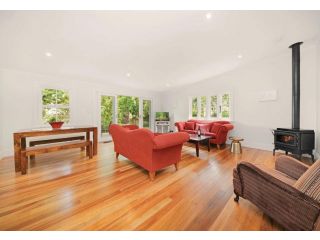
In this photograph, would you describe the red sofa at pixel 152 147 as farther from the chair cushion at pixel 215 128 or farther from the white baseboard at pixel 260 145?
the white baseboard at pixel 260 145

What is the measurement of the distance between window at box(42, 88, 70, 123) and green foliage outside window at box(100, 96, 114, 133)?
1.24m

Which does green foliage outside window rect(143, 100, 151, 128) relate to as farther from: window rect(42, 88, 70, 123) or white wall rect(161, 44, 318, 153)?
window rect(42, 88, 70, 123)

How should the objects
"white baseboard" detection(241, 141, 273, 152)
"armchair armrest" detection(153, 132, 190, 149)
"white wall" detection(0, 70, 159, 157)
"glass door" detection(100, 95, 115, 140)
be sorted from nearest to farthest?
1. "armchair armrest" detection(153, 132, 190, 149)
2. "white wall" detection(0, 70, 159, 157)
3. "white baseboard" detection(241, 141, 273, 152)
4. "glass door" detection(100, 95, 115, 140)

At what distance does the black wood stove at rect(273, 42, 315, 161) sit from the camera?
337 cm

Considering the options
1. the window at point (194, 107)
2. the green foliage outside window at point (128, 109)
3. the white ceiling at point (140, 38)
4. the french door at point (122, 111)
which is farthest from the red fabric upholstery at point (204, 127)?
the green foliage outside window at point (128, 109)

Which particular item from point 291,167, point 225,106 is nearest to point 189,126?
point 225,106

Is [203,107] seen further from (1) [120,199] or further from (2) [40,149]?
(2) [40,149]

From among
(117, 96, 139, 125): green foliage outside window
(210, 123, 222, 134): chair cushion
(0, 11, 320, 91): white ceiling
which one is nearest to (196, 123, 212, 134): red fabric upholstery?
(210, 123, 222, 134): chair cushion

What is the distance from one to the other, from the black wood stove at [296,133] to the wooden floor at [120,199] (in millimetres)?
1741

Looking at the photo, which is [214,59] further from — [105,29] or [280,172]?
[280,172]

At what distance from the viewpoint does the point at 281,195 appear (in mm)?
1320

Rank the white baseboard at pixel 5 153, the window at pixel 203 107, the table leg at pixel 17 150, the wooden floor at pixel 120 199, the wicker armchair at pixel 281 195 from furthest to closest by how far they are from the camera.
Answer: the window at pixel 203 107
the white baseboard at pixel 5 153
the table leg at pixel 17 150
the wooden floor at pixel 120 199
the wicker armchair at pixel 281 195

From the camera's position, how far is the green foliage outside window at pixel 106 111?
579 cm
